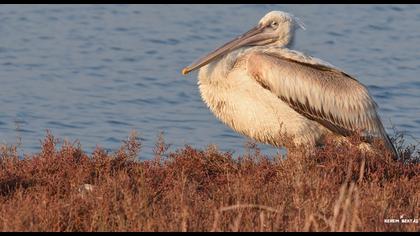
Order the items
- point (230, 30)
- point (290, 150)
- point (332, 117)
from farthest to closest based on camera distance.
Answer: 1. point (230, 30)
2. point (332, 117)
3. point (290, 150)

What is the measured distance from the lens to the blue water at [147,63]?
11.9 m

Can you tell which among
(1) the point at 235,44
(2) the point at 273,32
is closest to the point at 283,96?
(1) the point at 235,44

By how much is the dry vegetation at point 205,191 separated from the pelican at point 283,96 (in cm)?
51

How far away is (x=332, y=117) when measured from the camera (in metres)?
8.49

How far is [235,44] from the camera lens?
8664 mm

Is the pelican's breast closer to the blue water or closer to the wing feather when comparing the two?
the wing feather

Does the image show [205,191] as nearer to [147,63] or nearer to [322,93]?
[322,93]

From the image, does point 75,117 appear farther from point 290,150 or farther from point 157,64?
point 290,150

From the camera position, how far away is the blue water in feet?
39.0

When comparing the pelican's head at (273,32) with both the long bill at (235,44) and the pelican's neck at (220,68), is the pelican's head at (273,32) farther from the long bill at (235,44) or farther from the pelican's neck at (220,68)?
the pelican's neck at (220,68)

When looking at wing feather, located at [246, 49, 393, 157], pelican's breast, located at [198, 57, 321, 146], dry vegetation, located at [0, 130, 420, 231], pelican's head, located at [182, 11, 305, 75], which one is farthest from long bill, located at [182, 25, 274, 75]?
dry vegetation, located at [0, 130, 420, 231]

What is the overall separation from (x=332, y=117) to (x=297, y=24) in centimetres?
103

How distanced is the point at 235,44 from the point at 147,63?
6.21 m
